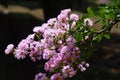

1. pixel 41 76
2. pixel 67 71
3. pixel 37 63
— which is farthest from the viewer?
pixel 37 63

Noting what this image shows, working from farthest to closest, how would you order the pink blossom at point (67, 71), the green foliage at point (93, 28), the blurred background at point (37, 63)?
the blurred background at point (37, 63) → the green foliage at point (93, 28) → the pink blossom at point (67, 71)

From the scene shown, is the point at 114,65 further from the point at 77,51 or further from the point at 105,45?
the point at 77,51

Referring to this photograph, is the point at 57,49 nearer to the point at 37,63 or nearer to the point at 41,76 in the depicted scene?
the point at 41,76

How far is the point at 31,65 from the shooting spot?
428 inches

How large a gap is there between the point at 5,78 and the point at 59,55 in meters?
7.14

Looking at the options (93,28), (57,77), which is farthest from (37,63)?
(57,77)

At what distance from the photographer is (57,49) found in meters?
2.69

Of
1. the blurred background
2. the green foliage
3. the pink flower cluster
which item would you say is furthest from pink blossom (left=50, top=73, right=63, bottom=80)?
the blurred background

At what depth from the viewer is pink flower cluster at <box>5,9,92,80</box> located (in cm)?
260

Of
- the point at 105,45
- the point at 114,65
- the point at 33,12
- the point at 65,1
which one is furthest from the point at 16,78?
the point at 33,12

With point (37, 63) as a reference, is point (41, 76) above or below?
below

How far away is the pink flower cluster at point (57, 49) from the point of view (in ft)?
8.52

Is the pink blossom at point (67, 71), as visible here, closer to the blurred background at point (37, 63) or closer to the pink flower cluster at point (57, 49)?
the pink flower cluster at point (57, 49)

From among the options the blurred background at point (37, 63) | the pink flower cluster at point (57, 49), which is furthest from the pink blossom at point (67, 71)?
the blurred background at point (37, 63)
